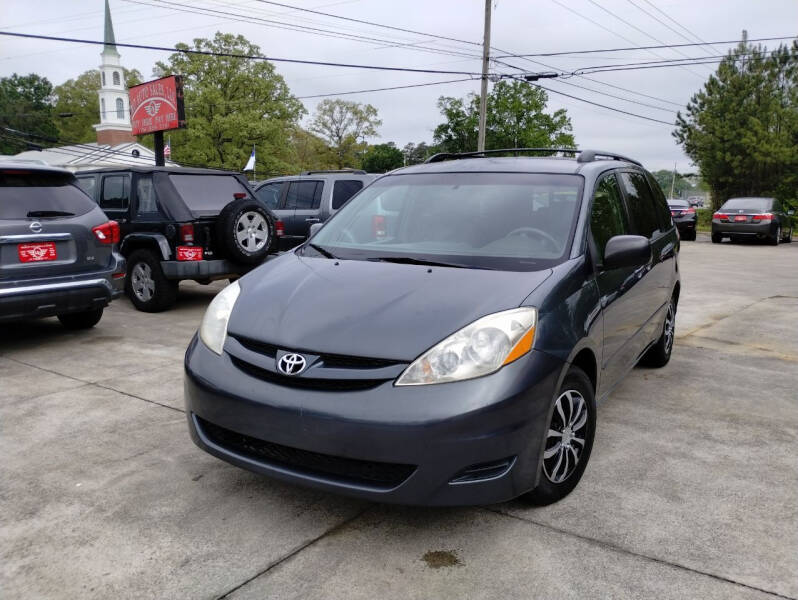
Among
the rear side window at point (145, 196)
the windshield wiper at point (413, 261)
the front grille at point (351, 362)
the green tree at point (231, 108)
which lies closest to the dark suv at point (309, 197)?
the rear side window at point (145, 196)

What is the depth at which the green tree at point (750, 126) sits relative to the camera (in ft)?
108

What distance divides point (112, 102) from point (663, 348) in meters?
77.4

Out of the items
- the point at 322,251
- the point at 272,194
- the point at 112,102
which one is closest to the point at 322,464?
the point at 322,251

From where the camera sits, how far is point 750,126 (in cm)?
3366

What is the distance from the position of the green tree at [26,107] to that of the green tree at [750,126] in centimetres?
7349

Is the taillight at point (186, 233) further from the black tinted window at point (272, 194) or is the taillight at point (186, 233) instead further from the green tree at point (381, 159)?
the green tree at point (381, 159)

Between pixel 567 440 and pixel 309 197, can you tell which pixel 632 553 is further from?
pixel 309 197

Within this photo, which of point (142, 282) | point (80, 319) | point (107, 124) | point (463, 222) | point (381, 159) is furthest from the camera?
point (381, 159)

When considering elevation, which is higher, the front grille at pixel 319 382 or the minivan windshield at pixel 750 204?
the minivan windshield at pixel 750 204

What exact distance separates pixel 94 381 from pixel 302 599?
3.36 metres

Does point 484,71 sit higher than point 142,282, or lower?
higher

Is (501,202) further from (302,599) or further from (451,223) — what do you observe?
(302,599)

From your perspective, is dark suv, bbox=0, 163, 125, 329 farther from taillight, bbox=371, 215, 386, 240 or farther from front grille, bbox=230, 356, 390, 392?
front grille, bbox=230, 356, 390, 392

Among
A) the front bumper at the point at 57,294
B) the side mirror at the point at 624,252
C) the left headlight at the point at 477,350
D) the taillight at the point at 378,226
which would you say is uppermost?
the taillight at the point at 378,226
